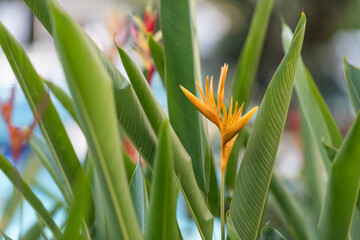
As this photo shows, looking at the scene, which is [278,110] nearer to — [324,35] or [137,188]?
[137,188]

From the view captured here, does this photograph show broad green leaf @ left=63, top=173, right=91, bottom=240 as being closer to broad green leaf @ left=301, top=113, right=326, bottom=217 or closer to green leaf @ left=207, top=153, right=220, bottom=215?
green leaf @ left=207, top=153, right=220, bottom=215

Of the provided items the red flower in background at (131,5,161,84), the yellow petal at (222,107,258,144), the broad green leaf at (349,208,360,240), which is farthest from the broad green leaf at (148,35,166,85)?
the broad green leaf at (349,208,360,240)

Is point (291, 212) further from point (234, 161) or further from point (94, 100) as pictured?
point (94, 100)

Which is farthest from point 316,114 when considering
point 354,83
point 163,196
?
point 163,196

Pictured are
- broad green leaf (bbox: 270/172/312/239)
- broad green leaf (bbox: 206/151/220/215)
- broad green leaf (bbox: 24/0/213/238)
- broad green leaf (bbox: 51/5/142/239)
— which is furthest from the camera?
broad green leaf (bbox: 270/172/312/239)

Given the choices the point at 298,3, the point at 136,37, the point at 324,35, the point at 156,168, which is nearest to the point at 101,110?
the point at 156,168

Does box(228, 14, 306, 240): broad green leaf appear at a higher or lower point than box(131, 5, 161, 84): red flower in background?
lower

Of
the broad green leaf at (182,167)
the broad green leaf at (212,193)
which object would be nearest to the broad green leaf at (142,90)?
the broad green leaf at (182,167)

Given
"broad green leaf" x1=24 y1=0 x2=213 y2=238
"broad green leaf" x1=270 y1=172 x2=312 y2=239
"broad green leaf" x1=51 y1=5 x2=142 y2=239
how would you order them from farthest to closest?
"broad green leaf" x1=270 y1=172 x2=312 y2=239 < "broad green leaf" x1=24 y1=0 x2=213 y2=238 < "broad green leaf" x1=51 y1=5 x2=142 y2=239
